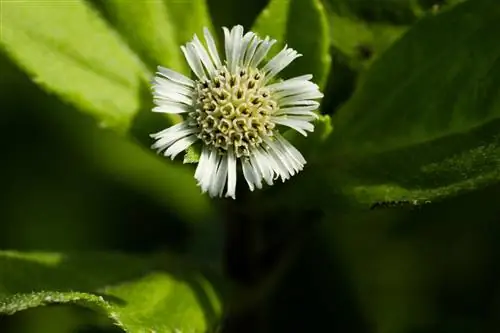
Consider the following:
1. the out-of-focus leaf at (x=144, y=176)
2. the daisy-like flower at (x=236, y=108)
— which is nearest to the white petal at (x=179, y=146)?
the daisy-like flower at (x=236, y=108)

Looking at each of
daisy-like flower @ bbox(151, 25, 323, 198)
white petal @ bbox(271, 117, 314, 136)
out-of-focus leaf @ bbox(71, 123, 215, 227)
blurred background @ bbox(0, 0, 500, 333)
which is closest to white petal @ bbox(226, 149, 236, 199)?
daisy-like flower @ bbox(151, 25, 323, 198)

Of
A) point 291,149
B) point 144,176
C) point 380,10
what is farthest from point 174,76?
point 144,176

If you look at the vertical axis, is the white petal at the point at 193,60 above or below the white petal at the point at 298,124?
above

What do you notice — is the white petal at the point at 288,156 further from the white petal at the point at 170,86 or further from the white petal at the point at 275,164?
the white petal at the point at 170,86

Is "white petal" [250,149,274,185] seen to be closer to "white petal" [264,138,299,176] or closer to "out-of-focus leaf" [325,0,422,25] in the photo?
"white petal" [264,138,299,176]

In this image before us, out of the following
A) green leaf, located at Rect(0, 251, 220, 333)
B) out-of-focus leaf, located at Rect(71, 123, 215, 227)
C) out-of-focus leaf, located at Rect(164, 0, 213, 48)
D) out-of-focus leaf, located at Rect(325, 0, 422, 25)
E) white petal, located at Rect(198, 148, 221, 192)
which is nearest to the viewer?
white petal, located at Rect(198, 148, 221, 192)

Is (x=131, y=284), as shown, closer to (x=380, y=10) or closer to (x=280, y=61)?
(x=280, y=61)
